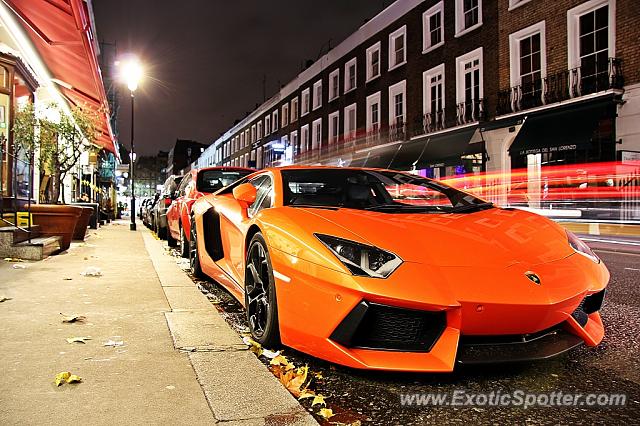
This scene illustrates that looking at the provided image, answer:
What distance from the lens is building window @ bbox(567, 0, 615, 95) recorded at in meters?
14.7

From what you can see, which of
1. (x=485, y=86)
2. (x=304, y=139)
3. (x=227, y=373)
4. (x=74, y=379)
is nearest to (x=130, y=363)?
(x=74, y=379)

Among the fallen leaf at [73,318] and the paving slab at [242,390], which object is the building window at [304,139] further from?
the paving slab at [242,390]

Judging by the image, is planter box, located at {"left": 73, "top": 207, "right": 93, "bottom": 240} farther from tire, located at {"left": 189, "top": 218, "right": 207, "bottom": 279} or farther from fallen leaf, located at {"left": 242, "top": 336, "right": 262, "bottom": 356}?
fallen leaf, located at {"left": 242, "top": 336, "right": 262, "bottom": 356}

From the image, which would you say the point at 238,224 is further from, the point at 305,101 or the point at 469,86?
the point at 305,101

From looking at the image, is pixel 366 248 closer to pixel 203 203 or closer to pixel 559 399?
pixel 559 399

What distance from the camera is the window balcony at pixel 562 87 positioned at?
14.4m

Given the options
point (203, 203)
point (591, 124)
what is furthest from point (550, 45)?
point (203, 203)

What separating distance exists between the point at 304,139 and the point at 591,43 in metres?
25.7

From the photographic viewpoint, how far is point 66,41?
8.91 m

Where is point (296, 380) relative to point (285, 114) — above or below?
below

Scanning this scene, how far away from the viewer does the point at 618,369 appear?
272 centimetres

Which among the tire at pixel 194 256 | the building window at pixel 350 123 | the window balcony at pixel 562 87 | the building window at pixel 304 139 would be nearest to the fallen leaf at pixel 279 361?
the tire at pixel 194 256

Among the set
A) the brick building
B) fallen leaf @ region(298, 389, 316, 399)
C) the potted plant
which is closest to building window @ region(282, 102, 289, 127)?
the brick building

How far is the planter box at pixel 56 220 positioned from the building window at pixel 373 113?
20.5m
